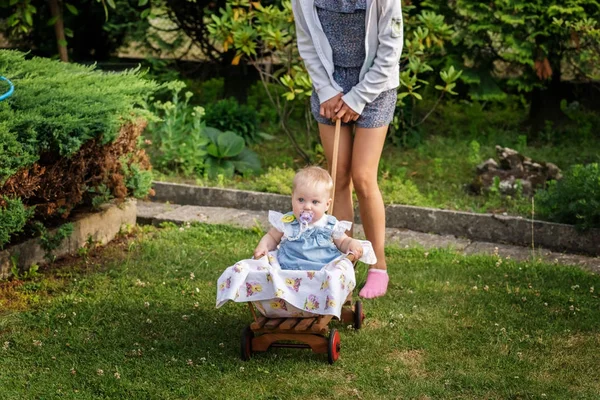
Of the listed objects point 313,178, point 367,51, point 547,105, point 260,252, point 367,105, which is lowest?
point 547,105

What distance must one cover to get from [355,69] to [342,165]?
520 millimetres

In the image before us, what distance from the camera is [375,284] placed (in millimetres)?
4855

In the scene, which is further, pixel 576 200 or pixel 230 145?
pixel 230 145

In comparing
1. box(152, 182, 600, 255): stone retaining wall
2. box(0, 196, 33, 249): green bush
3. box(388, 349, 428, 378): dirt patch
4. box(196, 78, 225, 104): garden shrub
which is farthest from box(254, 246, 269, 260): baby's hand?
box(196, 78, 225, 104): garden shrub

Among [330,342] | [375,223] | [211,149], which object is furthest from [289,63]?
[330,342]

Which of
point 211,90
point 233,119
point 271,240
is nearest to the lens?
point 271,240

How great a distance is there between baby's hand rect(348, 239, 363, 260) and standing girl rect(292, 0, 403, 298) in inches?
27.9

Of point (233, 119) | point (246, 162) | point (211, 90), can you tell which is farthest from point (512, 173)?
point (211, 90)

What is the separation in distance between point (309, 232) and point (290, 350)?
21.9 inches

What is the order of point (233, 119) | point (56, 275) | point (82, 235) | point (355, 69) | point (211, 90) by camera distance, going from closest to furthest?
point (355, 69)
point (56, 275)
point (82, 235)
point (233, 119)
point (211, 90)

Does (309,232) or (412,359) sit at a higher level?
(309,232)

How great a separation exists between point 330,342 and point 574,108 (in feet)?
16.6

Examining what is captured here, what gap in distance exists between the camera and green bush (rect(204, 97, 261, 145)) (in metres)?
7.59

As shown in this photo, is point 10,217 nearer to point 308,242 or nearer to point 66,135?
point 66,135
